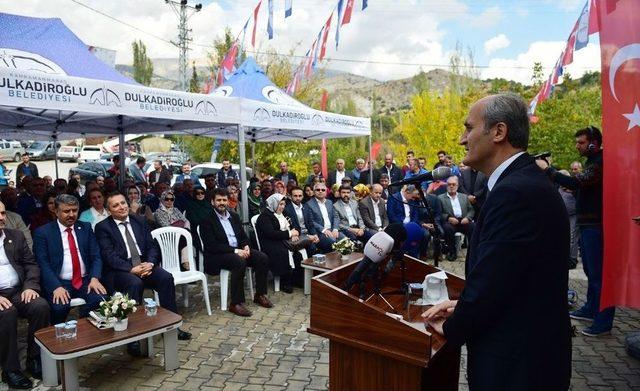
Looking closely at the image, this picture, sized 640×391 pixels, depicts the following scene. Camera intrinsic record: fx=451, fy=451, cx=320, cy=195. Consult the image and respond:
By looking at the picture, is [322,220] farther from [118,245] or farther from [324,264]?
[118,245]

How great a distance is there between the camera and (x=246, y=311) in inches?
215

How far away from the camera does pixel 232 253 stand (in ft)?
19.0

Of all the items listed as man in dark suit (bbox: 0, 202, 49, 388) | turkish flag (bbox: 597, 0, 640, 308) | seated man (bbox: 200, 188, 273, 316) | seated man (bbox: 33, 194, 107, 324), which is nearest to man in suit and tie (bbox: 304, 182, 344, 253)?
seated man (bbox: 200, 188, 273, 316)

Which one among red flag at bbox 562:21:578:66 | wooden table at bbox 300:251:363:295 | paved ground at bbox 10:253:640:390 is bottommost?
paved ground at bbox 10:253:640:390

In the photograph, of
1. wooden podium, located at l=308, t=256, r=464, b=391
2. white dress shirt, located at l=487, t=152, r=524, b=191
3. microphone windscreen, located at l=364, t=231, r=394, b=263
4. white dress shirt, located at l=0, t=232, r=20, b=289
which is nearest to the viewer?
white dress shirt, located at l=487, t=152, r=524, b=191

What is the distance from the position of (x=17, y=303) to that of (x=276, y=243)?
328cm

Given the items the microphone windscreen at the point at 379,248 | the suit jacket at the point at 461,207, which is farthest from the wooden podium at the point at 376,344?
the suit jacket at the point at 461,207

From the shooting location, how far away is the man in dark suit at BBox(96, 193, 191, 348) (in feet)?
15.3

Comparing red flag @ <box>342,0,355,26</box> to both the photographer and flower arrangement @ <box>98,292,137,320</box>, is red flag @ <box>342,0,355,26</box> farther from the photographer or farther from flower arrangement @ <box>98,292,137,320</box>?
flower arrangement @ <box>98,292,137,320</box>

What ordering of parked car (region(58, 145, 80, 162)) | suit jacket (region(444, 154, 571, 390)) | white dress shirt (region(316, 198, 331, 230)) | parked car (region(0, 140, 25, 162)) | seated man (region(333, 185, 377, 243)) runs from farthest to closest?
parked car (region(58, 145, 80, 162)) < parked car (region(0, 140, 25, 162)) < seated man (region(333, 185, 377, 243)) < white dress shirt (region(316, 198, 331, 230)) < suit jacket (region(444, 154, 571, 390))

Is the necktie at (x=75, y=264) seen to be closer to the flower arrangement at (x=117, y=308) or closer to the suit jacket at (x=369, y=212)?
the flower arrangement at (x=117, y=308)

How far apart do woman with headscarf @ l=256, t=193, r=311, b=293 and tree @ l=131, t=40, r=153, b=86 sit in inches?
2192

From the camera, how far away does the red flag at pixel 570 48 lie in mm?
7355

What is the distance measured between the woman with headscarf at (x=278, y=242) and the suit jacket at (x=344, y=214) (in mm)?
1221
